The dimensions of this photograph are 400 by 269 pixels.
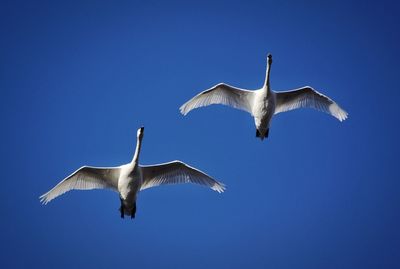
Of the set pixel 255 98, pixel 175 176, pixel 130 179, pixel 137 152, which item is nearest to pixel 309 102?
pixel 255 98

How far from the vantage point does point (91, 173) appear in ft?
116

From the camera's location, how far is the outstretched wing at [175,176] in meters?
35.8

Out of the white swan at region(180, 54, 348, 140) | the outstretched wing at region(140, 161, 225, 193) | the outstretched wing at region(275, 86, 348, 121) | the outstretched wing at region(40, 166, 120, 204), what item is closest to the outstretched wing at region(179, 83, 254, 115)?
the white swan at region(180, 54, 348, 140)

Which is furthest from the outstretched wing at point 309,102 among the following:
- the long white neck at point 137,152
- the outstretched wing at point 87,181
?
the outstretched wing at point 87,181

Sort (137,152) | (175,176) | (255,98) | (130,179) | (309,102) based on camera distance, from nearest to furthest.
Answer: (130,179), (137,152), (175,176), (255,98), (309,102)

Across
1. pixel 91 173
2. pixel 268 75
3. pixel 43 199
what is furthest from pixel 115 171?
pixel 268 75

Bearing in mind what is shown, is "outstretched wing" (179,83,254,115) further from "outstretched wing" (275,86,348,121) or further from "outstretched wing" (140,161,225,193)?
"outstretched wing" (140,161,225,193)

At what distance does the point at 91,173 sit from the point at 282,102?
10.5 metres

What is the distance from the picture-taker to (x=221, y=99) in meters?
39.1

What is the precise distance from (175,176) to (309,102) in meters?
8.20

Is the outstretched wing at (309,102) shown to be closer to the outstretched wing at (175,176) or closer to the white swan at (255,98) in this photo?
the white swan at (255,98)

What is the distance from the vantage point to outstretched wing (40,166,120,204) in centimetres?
3519

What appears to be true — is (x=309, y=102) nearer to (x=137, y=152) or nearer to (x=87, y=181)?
(x=137, y=152)

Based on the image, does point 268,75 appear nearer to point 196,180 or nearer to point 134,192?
point 196,180
